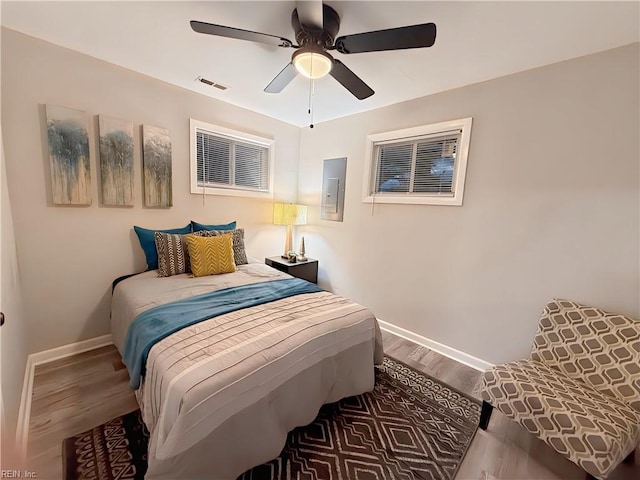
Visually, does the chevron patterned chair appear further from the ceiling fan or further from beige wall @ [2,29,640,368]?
the ceiling fan

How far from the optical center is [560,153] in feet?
6.11

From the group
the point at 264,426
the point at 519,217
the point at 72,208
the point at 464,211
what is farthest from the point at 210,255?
the point at 519,217

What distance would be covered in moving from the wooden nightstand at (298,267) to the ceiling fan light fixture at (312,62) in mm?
2167

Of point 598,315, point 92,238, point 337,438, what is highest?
point 92,238

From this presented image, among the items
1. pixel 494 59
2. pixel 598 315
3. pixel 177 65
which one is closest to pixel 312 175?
pixel 177 65

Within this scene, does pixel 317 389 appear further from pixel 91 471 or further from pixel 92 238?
pixel 92 238

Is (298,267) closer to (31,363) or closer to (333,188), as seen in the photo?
(333,188)

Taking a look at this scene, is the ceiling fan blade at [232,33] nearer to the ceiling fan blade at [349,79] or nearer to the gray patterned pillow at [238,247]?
the ceiling fan blade at [349,79]

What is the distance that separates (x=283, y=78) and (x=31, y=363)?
295cm

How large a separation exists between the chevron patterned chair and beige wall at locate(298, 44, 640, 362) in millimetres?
233

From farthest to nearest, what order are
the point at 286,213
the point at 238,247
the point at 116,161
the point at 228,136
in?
the point at 286,213 < the point at 228,136 < the point at 238,247 < the point at 116,161

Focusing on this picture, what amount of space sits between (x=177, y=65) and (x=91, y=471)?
9.26 ft

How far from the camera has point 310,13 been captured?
132cm

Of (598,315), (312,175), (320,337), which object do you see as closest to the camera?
(320,337)
